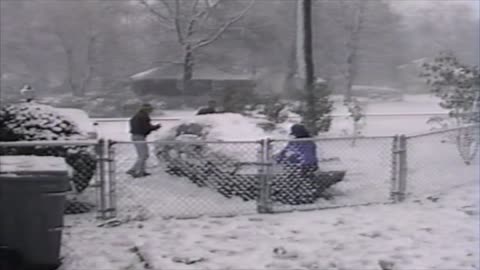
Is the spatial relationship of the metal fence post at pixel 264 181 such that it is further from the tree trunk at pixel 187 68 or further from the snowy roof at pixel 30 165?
the tree trunk at pixel 187 68

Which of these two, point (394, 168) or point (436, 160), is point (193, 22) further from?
point (394, 168)

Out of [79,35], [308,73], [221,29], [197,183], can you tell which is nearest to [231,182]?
[197,183]

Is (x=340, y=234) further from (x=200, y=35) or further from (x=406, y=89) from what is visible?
(x=200, y=35)

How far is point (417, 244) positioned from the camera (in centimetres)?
337

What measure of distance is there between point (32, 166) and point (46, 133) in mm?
1414

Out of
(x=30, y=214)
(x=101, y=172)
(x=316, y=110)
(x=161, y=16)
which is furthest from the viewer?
(x=161, y=16)

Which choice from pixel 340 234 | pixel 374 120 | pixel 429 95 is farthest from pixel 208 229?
pixel 374 120

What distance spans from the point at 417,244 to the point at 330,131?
191 inches

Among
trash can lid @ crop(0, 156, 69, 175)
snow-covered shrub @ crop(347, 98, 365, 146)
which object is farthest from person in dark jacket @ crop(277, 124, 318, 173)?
snow-covered shrub @ crop(347, 98, 365, 146)

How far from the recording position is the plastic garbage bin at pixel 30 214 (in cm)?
265

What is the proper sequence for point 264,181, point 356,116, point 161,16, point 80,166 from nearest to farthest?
point 80,166, point 264,181, point 356,116, point 161,16

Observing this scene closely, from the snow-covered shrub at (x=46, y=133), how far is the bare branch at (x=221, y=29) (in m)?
8.54

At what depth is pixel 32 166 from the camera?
109 inches

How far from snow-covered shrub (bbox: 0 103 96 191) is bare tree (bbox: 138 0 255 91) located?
798 cm
